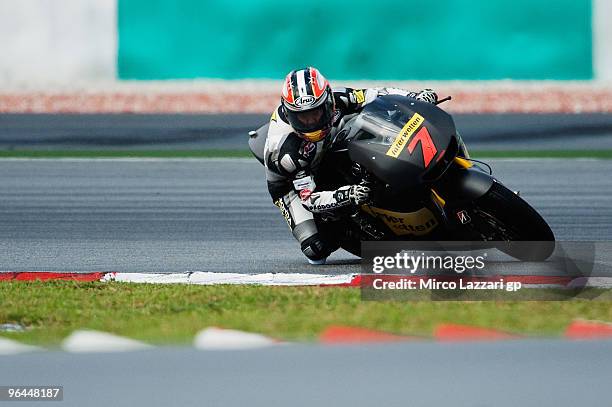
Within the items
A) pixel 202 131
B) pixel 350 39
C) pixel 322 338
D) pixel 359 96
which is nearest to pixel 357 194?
pixel 359 96

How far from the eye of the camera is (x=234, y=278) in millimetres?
7953

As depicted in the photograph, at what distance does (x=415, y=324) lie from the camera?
6.14 metres

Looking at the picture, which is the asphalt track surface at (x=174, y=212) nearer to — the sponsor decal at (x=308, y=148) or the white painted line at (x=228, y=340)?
the sponsor decal at (x=308, y=148)

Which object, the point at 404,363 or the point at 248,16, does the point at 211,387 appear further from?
the point at 248,16

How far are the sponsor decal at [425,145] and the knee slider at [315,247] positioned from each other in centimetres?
127

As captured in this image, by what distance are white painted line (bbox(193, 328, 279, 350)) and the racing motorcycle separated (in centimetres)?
168

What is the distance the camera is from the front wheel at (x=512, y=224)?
7.30m

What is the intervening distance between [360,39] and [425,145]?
10.9 metres

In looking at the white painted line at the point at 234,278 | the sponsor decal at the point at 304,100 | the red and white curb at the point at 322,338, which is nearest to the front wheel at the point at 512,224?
the white painted line at the point at 234,278

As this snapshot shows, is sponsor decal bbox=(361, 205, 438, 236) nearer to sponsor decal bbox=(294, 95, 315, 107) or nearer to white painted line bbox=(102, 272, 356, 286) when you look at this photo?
white painted line bbox=(102, 272, 356, 286)

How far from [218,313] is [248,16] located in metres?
→ 11.8

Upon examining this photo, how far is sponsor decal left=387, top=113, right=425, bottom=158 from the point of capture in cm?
732
